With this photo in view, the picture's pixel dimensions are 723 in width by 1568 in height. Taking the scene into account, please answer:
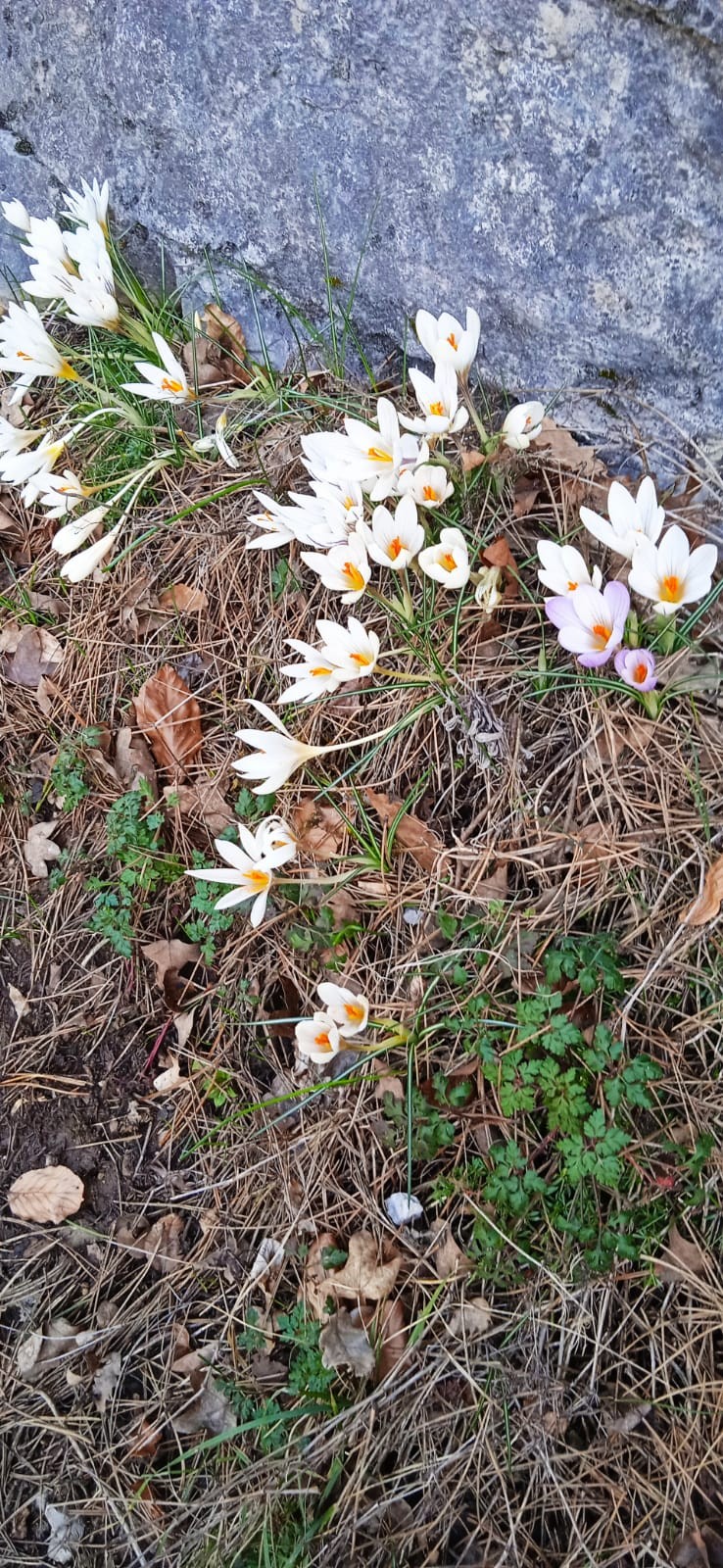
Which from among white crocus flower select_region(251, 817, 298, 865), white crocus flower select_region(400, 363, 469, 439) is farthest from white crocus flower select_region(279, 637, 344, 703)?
white crocus flower select_region(400, 363, 469, 439)

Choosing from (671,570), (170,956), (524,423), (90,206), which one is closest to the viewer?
(671,570)

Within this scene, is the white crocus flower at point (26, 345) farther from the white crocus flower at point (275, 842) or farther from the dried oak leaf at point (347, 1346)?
the dried oak leaf at point (347, 1346)

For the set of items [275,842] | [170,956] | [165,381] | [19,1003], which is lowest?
[19,1003]

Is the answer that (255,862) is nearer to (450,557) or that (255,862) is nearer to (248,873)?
(248,873)

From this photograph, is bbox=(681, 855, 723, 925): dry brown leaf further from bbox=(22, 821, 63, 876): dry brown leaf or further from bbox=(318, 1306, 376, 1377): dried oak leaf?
bbox=(22, 821, 63, 876): dry brown leaf

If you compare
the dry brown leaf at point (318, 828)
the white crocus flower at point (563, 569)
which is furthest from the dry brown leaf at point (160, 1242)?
the white crocus flower at point (563, 569)

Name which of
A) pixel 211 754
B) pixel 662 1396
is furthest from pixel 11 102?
pixel 662 1396

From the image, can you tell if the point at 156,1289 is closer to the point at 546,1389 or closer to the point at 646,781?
the point at 546,1389

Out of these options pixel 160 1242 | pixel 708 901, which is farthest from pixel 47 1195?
pixel 708 901
